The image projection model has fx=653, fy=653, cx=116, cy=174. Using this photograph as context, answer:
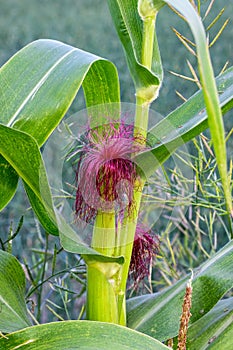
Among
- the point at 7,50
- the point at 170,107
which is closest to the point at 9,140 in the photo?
the point at 170,107

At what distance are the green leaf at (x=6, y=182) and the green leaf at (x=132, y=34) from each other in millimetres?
86

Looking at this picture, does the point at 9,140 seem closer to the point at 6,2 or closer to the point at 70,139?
the point at 70,139

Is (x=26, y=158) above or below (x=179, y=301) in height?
above

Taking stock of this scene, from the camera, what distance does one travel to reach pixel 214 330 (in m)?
0.42

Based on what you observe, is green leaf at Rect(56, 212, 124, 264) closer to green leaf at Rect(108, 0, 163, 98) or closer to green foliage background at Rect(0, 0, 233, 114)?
green leaf at Rect(108, 0, 163, 98)

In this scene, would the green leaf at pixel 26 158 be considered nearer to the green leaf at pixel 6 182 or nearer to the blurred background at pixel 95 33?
the green leaf at pixel 6 182

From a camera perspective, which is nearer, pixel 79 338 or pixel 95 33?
pixel 79 338

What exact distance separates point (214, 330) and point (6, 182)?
0.54 ft

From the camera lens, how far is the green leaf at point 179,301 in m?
0.40

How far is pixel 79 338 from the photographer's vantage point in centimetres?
34

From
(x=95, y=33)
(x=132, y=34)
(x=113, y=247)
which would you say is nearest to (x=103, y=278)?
(x=113, y=247)

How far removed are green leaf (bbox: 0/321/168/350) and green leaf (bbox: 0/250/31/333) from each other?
0.07 ft

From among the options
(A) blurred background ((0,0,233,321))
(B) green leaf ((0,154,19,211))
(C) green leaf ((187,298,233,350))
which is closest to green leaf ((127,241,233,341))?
(C) green leaf ((187,298,233,350))

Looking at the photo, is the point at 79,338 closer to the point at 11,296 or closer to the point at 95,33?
the point at 11,296
